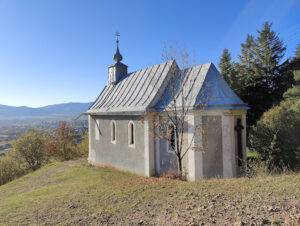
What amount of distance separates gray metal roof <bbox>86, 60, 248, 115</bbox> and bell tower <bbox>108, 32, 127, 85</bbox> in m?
1.40

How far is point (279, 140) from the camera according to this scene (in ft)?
42.1

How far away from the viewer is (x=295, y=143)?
1241 centimetres

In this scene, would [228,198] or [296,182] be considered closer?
[228,198]

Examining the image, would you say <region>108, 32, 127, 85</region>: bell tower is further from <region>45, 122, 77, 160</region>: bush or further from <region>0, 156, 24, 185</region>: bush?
<region>0, 156, 24, 185</region>: bush

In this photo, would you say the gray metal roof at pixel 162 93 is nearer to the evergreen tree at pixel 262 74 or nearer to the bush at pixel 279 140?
the bush at pixel 279 140

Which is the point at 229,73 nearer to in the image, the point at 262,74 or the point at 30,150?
the point at 262,74

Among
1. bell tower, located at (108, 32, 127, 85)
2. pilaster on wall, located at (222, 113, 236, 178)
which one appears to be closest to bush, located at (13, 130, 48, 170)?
bell tower, located at (108, 32, 127, 85)

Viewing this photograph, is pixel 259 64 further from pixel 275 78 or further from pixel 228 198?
pixel 228 198

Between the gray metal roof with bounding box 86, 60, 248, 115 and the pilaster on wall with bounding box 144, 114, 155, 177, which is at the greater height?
the gray metal roof with bounding box 86, 60, 248, 115

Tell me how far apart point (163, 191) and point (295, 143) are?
31.3ft

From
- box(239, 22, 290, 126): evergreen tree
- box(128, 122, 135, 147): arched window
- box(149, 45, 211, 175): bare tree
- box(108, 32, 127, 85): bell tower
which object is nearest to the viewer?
box(149, 45, 211, 175): bare tree

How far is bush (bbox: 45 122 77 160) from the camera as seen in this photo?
26.6 metres

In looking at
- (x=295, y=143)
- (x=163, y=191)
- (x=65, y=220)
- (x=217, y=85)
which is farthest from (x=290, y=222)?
(x=295, y=143)

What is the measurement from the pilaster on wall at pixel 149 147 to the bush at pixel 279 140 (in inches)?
271
